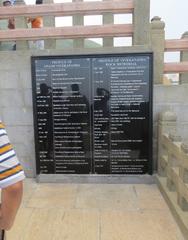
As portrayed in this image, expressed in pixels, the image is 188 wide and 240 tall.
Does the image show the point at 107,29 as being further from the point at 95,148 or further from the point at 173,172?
the point at 173,172

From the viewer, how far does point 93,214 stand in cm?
363

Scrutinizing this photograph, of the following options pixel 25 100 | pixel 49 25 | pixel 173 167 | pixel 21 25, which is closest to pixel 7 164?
pixel 173 167

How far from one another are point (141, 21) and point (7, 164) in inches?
150

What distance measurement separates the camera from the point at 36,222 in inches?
137

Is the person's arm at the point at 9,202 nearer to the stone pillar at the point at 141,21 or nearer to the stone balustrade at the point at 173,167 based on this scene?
the stone balustrade at the point at 173,167

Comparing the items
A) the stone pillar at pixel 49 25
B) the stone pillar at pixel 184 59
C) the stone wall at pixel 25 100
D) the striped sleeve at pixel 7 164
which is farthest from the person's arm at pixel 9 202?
the stone pillar at pixel 184 59

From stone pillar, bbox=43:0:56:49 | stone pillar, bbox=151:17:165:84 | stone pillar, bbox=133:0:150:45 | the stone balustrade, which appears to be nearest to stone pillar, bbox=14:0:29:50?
stone pillar, bbox=43:0:56:49

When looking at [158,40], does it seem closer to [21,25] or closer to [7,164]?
[21,25]

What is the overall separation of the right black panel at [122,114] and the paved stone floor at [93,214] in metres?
0.39

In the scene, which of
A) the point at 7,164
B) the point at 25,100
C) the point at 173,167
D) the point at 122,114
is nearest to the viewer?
the point at 7,164

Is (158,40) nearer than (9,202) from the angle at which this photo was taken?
No

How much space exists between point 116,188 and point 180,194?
130 cm

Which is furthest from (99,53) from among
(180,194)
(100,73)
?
(180,194)

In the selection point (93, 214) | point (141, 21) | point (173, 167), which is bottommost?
point (93, 214)
